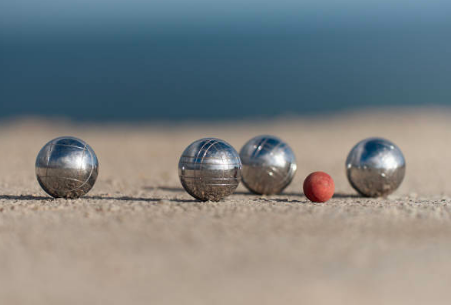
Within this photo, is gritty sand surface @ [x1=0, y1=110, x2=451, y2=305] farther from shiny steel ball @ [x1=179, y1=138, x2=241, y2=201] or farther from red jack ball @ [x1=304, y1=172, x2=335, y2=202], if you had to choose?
red jack ball @ [x1=304, y1=172, x2=335, y2=202]

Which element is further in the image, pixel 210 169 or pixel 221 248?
pixel 210 169

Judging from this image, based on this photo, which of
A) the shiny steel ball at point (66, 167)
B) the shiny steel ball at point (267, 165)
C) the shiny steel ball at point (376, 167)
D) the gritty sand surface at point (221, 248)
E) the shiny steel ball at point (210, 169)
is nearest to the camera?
the gritty sand surface at point (221, 248)

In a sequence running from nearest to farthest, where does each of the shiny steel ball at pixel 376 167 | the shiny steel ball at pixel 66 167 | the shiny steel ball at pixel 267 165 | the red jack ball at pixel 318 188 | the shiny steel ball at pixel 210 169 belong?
the shiny steel ball at pixel 210 169, the shiny steel ball at pixel 66 167, the red jack ball at pixel 318 188, the shiny steel ball at pixel 376 167, the shiny steel ball at pixel 267 165

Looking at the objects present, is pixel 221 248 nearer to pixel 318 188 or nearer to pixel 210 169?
pixel 210 169

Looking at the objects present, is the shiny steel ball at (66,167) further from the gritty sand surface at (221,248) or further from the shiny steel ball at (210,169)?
the shiny steel ball at (210,169)

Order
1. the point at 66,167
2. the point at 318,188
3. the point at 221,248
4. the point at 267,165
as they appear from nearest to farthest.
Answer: the point at 221,248 → the point at 66,167 → the point at 318,188 → the point at 267,165

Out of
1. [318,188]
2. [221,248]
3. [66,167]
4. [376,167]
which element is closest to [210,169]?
[318,188]

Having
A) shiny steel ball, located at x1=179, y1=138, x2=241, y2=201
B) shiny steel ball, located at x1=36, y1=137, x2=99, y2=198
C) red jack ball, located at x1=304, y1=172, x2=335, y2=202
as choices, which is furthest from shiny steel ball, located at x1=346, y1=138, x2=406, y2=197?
shiny steel ball, located at x1=36, y1=137, x2=99, y2=198

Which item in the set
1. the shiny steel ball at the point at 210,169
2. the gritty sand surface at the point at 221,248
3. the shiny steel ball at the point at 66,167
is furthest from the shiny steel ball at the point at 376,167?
the shiny steel ball at the point at 66,167
